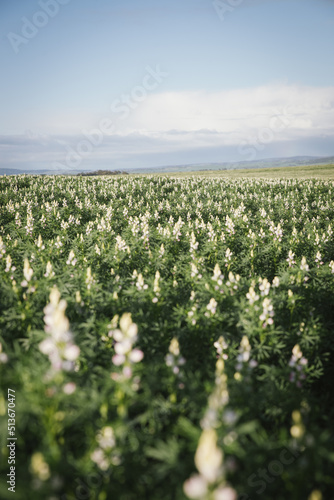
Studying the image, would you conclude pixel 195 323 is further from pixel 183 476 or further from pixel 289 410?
pixel 183 476

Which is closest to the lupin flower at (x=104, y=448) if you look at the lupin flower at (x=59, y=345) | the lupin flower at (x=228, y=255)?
the lupin flower at (x=59, y=345)

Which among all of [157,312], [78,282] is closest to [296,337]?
[157,312]

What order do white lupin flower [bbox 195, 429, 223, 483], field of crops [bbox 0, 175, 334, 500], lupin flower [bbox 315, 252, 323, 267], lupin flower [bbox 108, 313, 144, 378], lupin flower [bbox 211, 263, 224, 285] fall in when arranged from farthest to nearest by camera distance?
lupin flower [bbox 315, 252, 323, 267], lupin flower [bbox 211, 263, 224, 285], lupin flower [bbox 108, 313, 144, 378], field of crops [bbox 0, 175, 334, 500], white lupin flower [bbox 195, 429, 223, 483]

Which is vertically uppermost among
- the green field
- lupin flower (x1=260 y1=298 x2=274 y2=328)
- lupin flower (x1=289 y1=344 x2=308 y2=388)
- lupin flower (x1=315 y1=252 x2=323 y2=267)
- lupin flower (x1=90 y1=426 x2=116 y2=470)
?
the green field

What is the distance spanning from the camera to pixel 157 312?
5.11m

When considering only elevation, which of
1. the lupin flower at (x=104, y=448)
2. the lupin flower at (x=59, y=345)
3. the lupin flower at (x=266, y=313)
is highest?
the lupin flower at (x=59, y=345)

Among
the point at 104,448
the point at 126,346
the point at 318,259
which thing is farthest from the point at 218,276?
the point at 318,259

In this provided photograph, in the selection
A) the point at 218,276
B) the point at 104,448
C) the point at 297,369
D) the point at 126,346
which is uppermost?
the point at 126,346

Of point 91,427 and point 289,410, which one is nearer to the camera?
point 91,427

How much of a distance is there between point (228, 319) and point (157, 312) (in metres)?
1.38

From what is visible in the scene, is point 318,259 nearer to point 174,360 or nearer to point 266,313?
point 266,313

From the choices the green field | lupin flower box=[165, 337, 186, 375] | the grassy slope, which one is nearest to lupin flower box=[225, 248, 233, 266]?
lupin flower box=[165, 337, 186, 375]

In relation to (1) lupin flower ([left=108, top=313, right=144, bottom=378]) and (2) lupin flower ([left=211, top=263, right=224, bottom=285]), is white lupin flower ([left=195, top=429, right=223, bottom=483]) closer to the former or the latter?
(1) lupin flower ([left=108, top=313, right=144, bottom=378])

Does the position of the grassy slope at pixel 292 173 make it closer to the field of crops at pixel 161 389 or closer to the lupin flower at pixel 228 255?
the lupin flower at pixel 228 255
